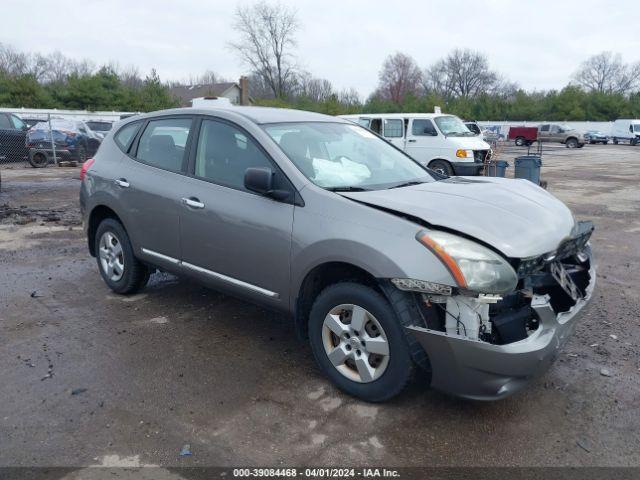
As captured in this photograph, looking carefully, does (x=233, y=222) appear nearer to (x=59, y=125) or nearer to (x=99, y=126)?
(x=59, y=125)

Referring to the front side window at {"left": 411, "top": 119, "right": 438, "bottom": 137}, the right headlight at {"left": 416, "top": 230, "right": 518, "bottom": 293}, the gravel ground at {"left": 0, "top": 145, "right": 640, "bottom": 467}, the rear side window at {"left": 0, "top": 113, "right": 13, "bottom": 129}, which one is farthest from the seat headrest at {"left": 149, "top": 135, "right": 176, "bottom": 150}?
the rear side window at {"left": 0, "top": 113, "right": 13, "bottom": 129}

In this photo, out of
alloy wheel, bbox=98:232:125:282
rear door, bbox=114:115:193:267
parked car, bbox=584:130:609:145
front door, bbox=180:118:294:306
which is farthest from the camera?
parked car, bbox=584:130:609:145

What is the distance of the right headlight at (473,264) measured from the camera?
8.89 feet

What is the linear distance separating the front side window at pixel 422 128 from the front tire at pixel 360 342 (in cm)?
1115

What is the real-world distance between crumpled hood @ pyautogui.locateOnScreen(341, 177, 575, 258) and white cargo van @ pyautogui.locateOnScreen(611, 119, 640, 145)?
43518 millimetres

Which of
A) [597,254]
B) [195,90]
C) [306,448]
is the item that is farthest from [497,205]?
[195,90]

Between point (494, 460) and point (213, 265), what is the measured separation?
90.8 inches

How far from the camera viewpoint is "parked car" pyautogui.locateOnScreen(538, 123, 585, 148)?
3709cm

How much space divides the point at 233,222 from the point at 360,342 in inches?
50.1

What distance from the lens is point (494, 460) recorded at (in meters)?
2.71

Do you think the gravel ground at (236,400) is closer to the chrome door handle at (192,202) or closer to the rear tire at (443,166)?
the chrome door handle at (192,202)

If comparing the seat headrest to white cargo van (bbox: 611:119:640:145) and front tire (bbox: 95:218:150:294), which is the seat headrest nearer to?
front tire (bbox: 95:218:150:294)

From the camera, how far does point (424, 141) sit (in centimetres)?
1367

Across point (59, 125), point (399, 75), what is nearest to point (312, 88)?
point (399, 75)
